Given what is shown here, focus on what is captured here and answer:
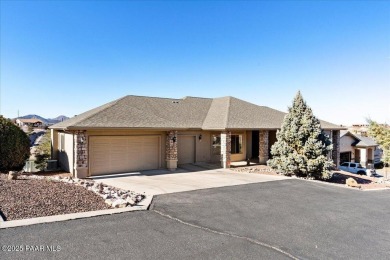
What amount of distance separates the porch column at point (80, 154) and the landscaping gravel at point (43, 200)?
9.24 ft

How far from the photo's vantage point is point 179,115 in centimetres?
1812

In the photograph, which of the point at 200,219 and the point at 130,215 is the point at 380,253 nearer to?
the point at 200,219

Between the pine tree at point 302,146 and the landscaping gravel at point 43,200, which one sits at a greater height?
the pine tree at point 302,146

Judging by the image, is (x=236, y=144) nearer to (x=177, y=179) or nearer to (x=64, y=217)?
(x=177, y=179)

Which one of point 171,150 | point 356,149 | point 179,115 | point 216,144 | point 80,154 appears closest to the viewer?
point 80,154

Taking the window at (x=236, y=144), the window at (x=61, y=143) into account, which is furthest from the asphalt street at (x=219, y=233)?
the window at (x=236, y=144)

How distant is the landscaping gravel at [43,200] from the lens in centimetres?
648

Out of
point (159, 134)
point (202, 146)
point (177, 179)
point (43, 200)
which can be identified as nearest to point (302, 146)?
point (202, 146)

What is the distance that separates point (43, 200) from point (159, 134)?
28.8 ft

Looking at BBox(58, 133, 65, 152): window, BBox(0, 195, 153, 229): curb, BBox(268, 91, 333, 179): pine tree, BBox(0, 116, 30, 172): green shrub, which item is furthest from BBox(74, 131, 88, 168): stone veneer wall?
BBox(268, 91, 333, 179): pine tree

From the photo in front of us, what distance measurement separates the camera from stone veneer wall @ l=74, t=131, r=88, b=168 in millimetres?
12273

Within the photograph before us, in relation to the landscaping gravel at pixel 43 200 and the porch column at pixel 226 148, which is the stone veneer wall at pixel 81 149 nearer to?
the landscaping gravel at pixel 43 200

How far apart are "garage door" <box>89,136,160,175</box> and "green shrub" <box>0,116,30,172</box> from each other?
3868 mm

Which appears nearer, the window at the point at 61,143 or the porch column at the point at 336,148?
the window at the point at 61,143
